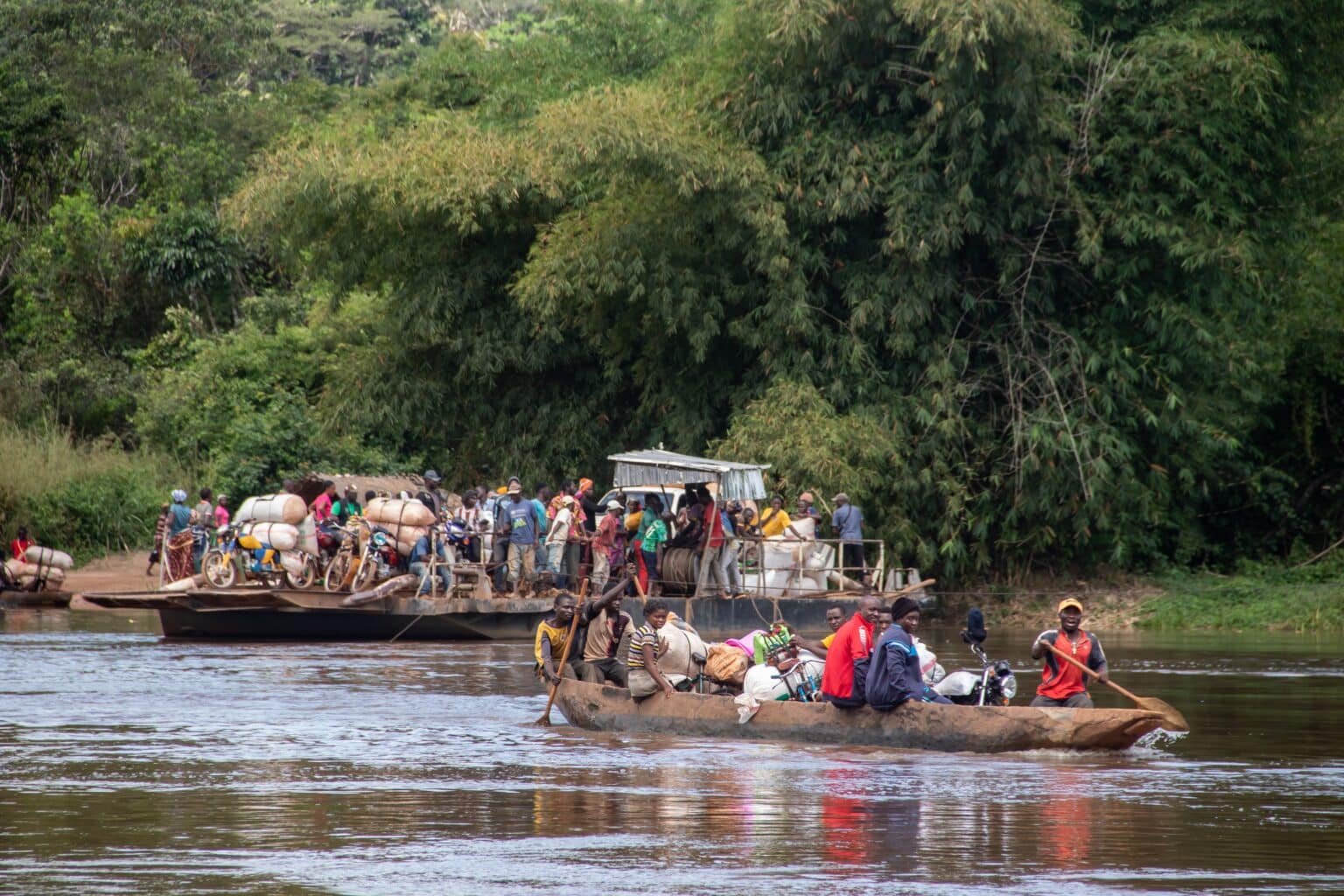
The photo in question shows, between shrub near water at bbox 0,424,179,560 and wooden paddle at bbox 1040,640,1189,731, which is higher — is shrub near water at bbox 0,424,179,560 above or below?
above

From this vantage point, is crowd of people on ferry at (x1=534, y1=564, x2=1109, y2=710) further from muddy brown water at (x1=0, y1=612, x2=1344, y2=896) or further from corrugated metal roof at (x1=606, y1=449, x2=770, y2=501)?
corrugated metal roof at (x1=606, y1=449, x2=770, y2=501)

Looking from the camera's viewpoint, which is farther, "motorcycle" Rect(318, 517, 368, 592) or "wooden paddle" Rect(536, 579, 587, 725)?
"motorcycle" Rect(318, 517, 368, 592)

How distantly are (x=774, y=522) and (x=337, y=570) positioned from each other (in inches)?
239

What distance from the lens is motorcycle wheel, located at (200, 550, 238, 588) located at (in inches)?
1011

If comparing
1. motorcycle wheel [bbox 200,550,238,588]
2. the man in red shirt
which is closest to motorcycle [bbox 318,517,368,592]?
motorcycle wheel [bbox 200,550,238,588]

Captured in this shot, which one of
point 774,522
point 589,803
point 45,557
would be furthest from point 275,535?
point 589,803

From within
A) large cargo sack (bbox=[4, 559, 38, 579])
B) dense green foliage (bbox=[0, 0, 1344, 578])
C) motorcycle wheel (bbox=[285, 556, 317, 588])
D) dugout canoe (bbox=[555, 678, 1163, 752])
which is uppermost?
dense green foliage (bbox=[0, 0, 1344, 578])

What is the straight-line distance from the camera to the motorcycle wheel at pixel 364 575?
25078mm

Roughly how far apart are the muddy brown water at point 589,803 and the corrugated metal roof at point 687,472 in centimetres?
651

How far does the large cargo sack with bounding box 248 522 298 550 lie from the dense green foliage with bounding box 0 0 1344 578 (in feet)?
22.8

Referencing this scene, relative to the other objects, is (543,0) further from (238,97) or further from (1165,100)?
(1165,100)

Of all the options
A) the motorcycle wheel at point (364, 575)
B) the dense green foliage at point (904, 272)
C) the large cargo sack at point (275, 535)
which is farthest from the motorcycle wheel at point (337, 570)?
the dense green foliage at point (904, 272)

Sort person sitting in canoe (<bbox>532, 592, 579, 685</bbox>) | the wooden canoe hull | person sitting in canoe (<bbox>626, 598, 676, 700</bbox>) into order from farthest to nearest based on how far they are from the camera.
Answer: the wooden canoe hull
person sitting in canoe (<bbox>532, 592, 579, 685</bbox>)
person sitting in canoe (<bbox>626, 598, 676, 700</bbox>)

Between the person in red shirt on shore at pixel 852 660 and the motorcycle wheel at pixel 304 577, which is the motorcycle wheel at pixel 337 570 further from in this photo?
the person in red shirt on shore at pixel 852 660
